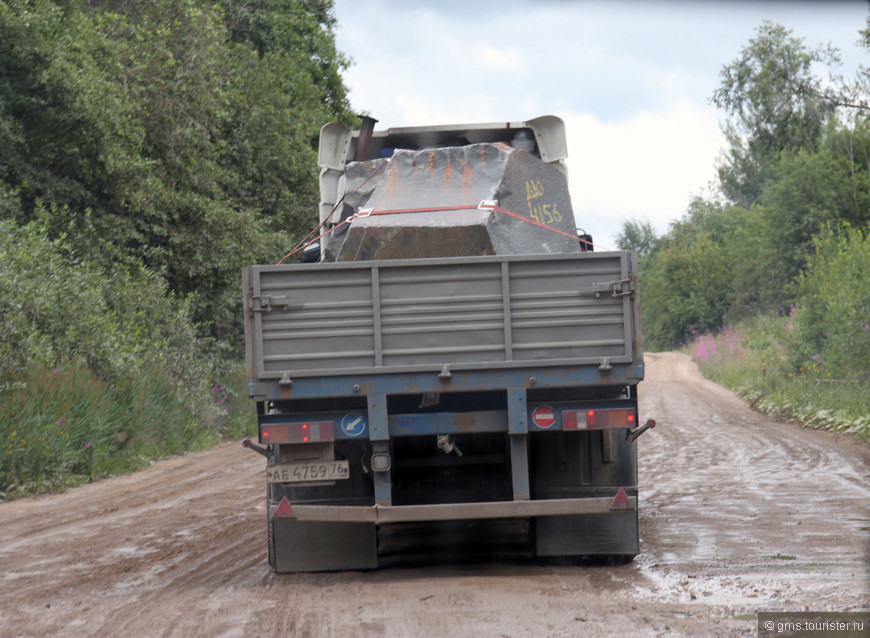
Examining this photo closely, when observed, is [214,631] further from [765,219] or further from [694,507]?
[765,219]

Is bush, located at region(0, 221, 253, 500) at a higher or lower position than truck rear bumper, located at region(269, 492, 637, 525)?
higher

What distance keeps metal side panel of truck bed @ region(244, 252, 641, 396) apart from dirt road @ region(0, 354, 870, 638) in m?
1.42

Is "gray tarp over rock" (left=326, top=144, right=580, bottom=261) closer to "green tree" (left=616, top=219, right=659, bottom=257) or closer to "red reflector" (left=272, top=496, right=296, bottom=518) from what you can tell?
"red reflector" (left=272, top=496, right=296, bottom=518)

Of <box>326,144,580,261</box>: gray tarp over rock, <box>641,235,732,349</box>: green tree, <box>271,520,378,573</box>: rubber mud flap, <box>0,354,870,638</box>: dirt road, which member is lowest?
<box>0,354,870,638</box>: dirt road

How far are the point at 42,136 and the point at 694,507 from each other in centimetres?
1293

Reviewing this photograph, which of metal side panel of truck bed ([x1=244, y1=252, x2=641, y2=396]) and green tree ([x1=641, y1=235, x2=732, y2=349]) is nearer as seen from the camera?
metal side panel of truck bed ([x1=244, y1=252, x2=641, y2=396])

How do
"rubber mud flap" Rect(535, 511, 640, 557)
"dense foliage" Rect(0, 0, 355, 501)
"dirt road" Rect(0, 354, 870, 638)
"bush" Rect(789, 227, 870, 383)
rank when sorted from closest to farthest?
"dirt road" Rect(0, 354, 870, 638), "rubber mud flap" Rect(535, 511, 640, 557), "dense foliage" Rect(0, 0, 355, 501), "bush" Rect(789, 227, 870, 383)

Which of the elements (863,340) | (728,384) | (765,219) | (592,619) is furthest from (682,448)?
(765,219)

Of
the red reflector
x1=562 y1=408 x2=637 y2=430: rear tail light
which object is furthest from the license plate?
x1=562 y1=408 x2=637 y2=430: rear tail light

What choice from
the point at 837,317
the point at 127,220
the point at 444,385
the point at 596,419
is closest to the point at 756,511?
the point at 596,419

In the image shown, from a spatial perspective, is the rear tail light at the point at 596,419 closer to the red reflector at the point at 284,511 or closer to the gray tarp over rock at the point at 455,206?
the gray tarp over rock at the point at 455,206

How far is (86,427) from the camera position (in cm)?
1362

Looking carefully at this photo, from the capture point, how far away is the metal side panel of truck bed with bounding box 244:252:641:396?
618 cm

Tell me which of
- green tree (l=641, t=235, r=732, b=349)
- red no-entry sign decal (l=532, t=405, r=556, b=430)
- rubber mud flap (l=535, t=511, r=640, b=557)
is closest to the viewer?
red no-entry sign decal (l=532, t=405, r=556, b=430)
